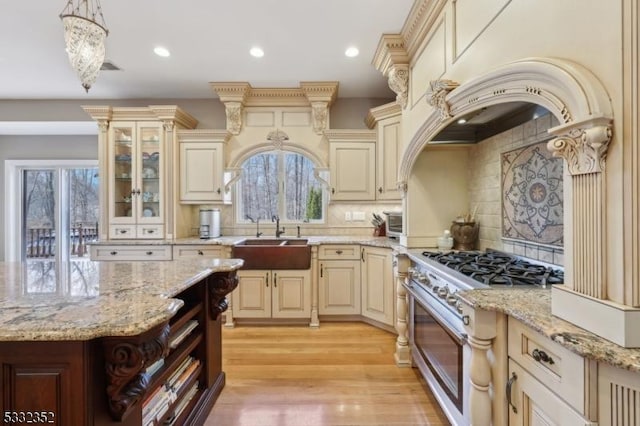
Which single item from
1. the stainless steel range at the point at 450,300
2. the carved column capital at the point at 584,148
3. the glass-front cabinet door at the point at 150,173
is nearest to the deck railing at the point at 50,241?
the glass-front cabinet door at the point at 150,173

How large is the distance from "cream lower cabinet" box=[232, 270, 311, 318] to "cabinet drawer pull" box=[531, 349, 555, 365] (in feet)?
8.08

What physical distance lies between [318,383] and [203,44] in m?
3.05

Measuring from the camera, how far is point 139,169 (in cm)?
359

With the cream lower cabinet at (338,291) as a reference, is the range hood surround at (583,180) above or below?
above

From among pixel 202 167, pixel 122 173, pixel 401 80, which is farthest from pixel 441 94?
pixel 122 173

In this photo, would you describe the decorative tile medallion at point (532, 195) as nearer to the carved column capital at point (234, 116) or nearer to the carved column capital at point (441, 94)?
the carved column capital at point (441, 94)

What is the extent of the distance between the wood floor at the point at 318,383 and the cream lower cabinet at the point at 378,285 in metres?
0.20

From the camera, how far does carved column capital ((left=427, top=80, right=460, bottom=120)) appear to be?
1.78m

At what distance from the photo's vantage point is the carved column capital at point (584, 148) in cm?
84

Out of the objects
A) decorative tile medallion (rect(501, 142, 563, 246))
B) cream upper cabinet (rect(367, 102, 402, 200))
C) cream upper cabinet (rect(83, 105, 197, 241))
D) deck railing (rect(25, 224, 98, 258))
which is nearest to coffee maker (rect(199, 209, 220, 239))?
cream upper cabinet (rect(83, 105, 197, 241))

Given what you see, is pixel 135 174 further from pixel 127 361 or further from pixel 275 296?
pixel 127 361

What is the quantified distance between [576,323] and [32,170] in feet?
21.5

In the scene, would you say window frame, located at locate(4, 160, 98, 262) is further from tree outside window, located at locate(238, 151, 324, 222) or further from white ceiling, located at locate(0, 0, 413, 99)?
tree outside window, located at locate(238, 151, 324, 222)

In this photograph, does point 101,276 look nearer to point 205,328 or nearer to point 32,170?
point 205,328
